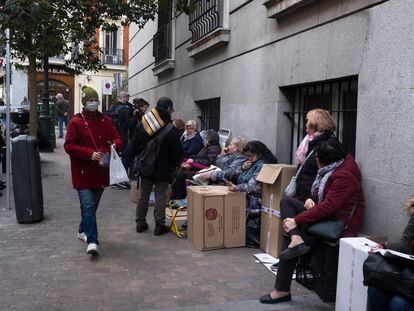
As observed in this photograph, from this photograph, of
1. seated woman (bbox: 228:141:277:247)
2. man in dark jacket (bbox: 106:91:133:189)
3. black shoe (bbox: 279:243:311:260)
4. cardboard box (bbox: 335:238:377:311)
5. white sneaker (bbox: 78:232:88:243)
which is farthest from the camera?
man in dark jacket (bbox: 106:91:133:189)

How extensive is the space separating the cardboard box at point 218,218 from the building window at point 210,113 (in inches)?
178

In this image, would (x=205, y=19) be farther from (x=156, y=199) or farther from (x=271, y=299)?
(x=271, y=299)

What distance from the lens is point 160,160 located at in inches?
251

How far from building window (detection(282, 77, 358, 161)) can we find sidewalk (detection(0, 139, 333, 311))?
1.70 metres

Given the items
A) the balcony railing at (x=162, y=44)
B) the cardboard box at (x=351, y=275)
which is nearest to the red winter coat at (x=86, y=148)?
the cardboard box at (x=351, y=275)

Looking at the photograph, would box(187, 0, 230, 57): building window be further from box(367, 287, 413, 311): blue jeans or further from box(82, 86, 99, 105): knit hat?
box(367, 287, 413, 311): blue jeans

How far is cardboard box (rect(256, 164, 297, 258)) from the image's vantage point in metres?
5.43

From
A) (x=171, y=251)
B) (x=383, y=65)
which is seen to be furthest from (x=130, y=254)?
(x=383, y=65)

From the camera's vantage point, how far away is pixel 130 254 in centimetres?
561

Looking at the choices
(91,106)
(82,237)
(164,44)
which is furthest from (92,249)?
(164,44)

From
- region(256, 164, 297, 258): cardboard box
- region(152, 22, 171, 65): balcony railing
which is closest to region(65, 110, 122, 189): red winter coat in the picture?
region(256, 164, 297, 258): cardboard box

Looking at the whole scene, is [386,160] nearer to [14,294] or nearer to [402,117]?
[402,117]

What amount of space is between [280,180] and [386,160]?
3.82 ft

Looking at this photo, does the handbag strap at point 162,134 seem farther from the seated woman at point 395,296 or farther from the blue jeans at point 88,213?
the seated woman at point 395,296
